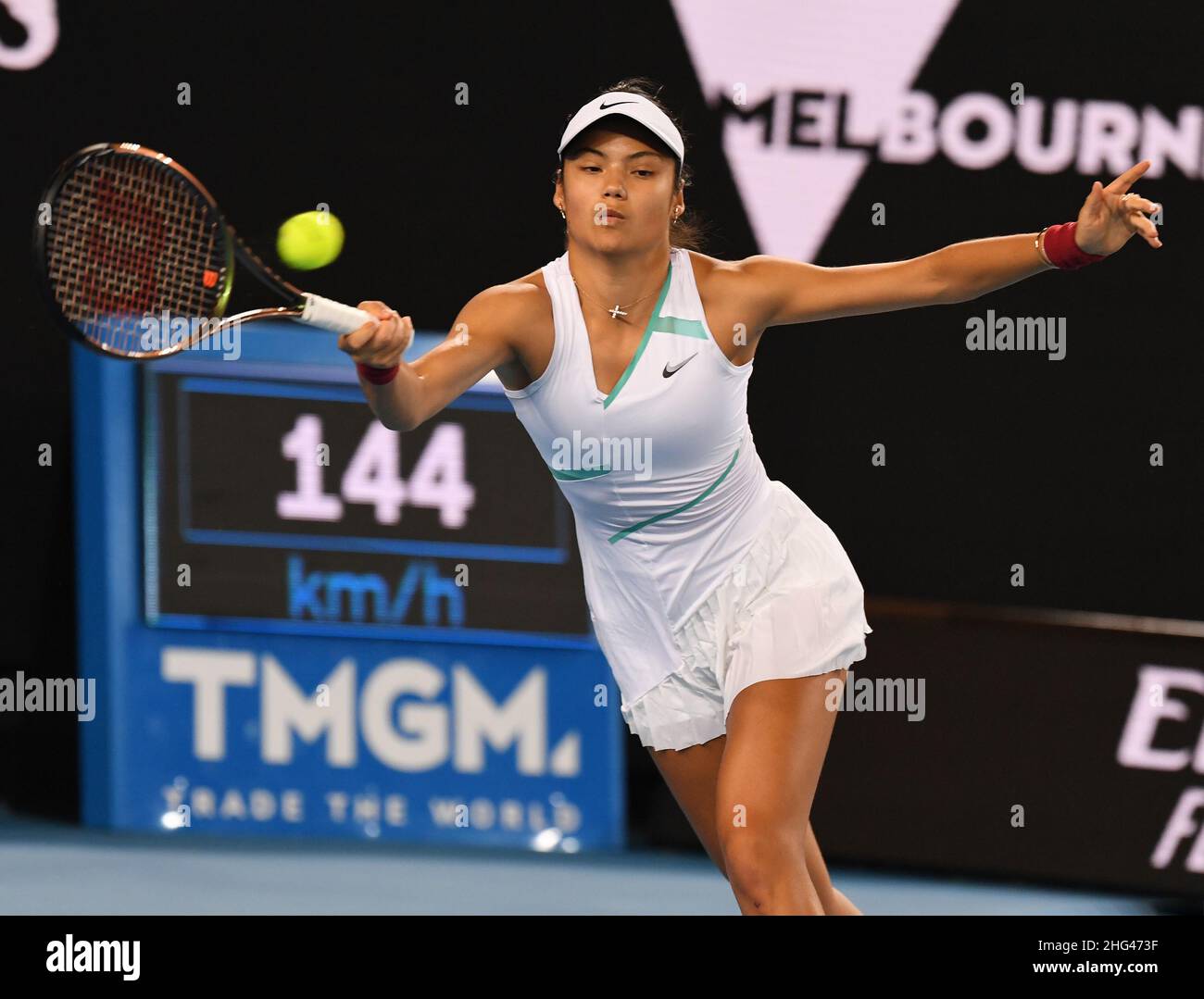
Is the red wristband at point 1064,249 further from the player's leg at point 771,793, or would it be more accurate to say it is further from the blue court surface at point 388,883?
the blue court surface at point 388,883

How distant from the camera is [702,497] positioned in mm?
3629

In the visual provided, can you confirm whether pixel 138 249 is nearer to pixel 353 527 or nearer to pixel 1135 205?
pixel 1135 205

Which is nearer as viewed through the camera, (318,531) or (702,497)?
(702,497)

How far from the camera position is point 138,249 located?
3.41m

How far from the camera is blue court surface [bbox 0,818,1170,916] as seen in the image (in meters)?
5.15

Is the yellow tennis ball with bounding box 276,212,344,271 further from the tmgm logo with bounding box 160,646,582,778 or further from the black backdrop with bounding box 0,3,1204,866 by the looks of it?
the black backdrop with bounding box 0,3,1204,866

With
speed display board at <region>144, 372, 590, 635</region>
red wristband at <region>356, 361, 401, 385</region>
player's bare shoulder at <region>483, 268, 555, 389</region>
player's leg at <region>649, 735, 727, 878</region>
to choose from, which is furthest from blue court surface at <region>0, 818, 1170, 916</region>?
red wristband at <region>356, 361, 401, 385</region>

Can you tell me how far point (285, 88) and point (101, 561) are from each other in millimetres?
1485

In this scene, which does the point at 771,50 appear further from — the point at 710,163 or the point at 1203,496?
the point at 1203,496

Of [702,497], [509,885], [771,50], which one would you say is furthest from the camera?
[771,50]

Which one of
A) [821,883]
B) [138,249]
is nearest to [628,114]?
[138,249]

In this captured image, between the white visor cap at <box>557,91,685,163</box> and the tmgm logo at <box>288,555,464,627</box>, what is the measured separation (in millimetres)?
2281

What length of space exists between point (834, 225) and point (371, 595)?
173 cm

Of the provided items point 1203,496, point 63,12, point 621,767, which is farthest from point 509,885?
point 63,12
